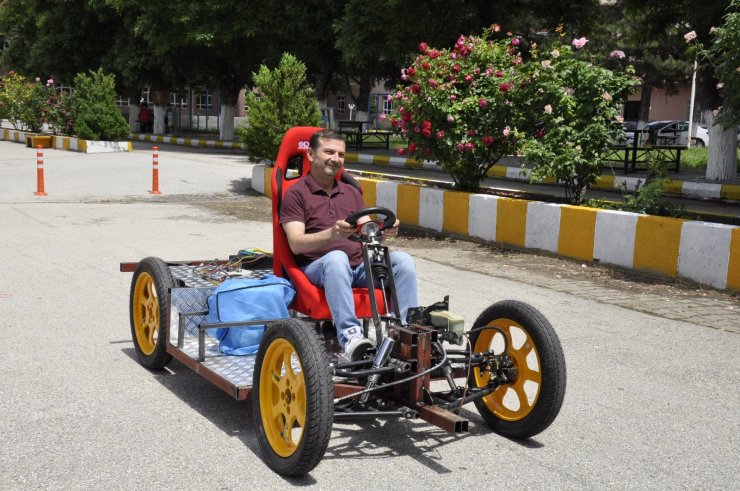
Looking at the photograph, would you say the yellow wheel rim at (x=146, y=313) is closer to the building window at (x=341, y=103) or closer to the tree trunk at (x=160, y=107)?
the tree trunk at (x=160, y=107)

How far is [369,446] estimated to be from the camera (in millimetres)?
4293

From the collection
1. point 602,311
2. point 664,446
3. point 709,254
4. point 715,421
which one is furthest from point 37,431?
point 709,254

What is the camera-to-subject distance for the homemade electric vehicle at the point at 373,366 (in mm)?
3828

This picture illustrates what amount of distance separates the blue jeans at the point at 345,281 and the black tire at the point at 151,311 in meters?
0.98

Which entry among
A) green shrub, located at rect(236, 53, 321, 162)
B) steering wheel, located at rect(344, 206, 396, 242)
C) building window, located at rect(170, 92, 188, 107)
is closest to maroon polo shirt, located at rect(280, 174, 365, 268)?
steering wheel, located at rect(344, 206, 396, 242)

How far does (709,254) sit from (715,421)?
12.7 feet

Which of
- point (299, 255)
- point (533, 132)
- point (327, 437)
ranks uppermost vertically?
point (533, 132)

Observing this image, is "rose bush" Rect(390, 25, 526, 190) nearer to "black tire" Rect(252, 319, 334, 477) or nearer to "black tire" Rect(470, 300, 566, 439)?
"black tire" Rect(470, 300, 566, 439)

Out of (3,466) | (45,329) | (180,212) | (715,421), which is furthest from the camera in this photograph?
(180,212)

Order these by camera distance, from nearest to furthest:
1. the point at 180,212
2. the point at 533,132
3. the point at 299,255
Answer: the point at 299,255 < the point at 533,132 < the point at 180,212

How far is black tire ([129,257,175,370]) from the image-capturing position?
5.25 metres

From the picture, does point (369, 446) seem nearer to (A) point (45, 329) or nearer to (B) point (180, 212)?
(A) point (45, 329)

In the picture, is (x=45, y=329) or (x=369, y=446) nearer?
(x=369, y=446)

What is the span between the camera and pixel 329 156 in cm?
508
